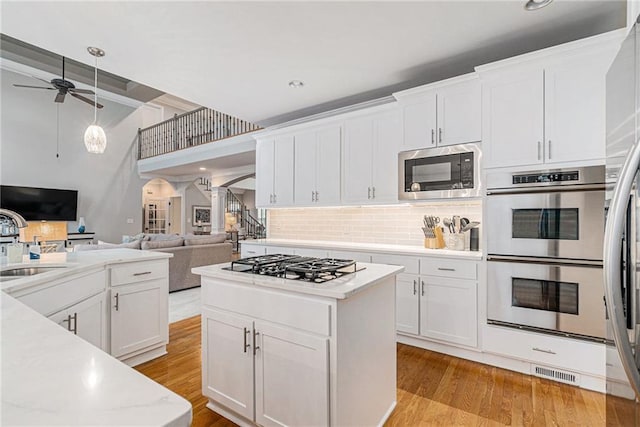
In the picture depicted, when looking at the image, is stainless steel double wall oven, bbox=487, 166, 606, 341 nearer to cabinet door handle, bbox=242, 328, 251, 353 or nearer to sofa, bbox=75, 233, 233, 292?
cabinet door handle, bbox=242, 328, 251, 353

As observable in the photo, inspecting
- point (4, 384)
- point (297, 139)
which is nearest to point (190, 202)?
point (297, 139)

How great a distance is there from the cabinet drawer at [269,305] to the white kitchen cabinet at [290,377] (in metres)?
0.05

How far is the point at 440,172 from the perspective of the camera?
3068 millimetres

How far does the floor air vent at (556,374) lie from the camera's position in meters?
2.31

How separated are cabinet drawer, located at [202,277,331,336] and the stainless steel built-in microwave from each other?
6.76ft

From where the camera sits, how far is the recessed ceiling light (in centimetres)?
218

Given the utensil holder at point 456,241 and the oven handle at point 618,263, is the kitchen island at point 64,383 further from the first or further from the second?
the utensil holder at point 456,241

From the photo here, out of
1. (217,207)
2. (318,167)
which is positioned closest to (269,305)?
(318,167)

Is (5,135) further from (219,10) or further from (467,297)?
(467,297)

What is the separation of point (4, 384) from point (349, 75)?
341 cm

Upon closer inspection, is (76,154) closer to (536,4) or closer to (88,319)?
(88,319)

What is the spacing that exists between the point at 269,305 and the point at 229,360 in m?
0.49

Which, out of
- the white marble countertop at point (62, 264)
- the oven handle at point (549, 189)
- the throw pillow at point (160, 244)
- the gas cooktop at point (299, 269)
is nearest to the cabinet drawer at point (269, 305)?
the gas cooktop at point (299, 269)

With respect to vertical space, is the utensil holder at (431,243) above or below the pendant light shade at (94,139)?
below
